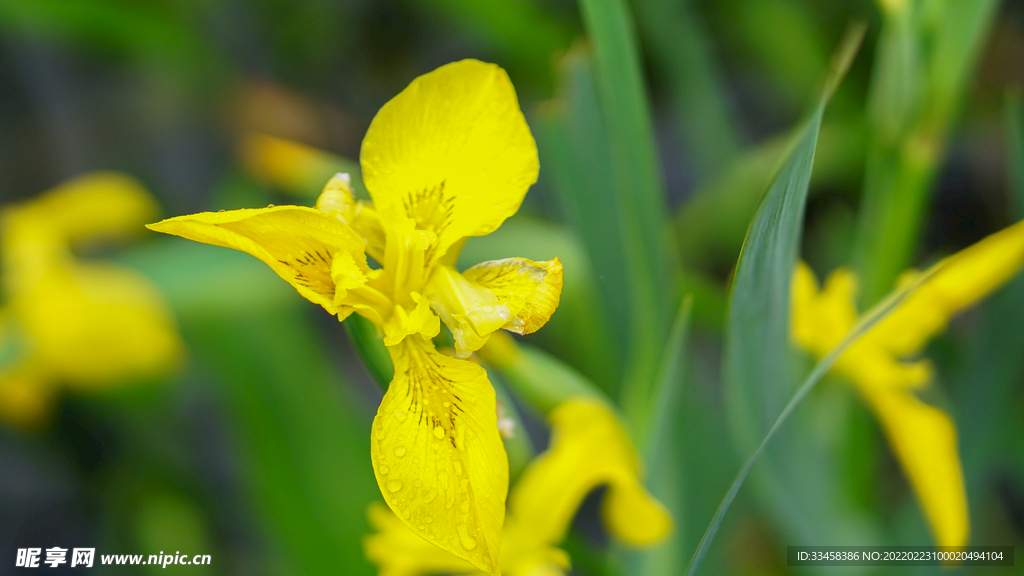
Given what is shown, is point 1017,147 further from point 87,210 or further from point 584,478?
point 87,210

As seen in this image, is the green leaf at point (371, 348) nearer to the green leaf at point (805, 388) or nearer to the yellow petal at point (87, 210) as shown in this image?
the green leaf at point (805, 388)

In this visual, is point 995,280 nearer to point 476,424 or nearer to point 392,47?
point 476,424

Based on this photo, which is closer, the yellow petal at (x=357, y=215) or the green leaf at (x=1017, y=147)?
the yellow petal at (x=357, y=215)

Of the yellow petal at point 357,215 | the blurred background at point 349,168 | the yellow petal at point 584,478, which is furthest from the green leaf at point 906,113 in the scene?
the yellow petal at point 357,215

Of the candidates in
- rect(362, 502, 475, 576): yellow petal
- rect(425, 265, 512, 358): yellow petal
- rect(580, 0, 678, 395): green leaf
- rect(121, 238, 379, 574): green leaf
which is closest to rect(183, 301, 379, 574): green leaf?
rect(121, 238, 379, 574): green leaf

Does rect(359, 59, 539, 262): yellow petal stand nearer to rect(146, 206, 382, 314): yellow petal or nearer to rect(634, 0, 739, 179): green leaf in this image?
rect(146, 206, 382, 314): yellow petal

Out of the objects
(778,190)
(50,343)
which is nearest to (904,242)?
(778,190)
